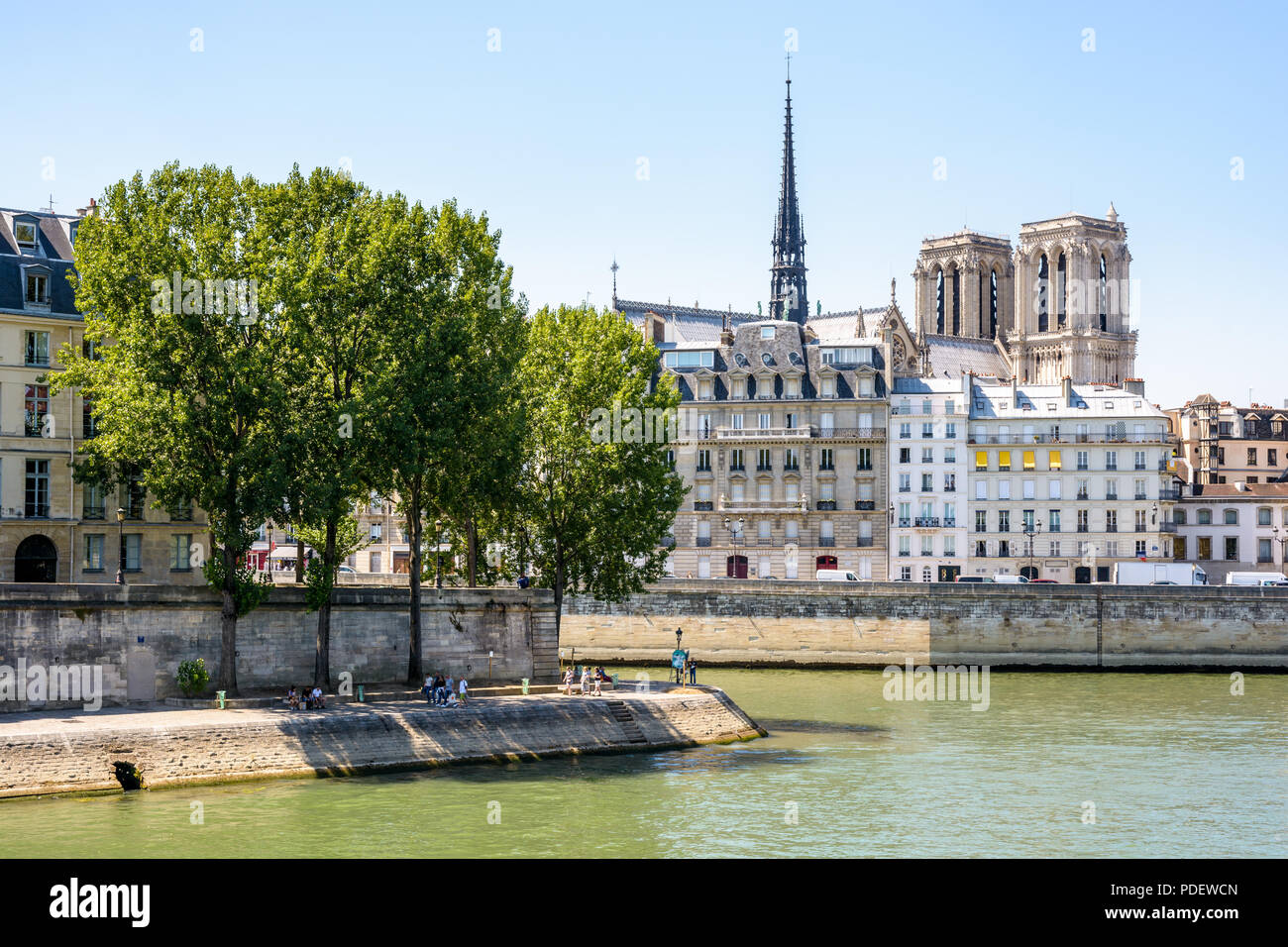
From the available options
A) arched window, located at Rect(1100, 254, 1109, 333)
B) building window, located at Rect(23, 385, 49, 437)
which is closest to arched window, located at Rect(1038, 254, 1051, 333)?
arched window, located at Rect(1100, 254, 1109, 333)

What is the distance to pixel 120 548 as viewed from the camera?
43.1 metres

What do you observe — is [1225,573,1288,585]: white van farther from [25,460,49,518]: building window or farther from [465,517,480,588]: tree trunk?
[25,460,49,518]: building window

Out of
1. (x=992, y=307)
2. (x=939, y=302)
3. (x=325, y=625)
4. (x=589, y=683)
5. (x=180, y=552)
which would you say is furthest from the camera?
(x=939, y=302)

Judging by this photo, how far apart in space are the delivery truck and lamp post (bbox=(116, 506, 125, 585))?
5166 cm

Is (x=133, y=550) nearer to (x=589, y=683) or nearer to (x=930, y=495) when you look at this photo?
(x=589, y=683)

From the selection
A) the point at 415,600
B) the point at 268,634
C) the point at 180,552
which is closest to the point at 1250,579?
the point at 415,600

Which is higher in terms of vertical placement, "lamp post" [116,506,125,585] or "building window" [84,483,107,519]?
"building window" [84,483,107,519]

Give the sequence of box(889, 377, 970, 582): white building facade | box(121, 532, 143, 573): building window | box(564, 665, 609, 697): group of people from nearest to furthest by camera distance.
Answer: box(564, 665, 609, 697): group of people, box(121, 532, 143, 573): building window, box(889, 377, 970, 582): white building facade

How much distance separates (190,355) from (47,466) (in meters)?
9.15

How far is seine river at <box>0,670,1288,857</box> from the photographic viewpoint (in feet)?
91.6
